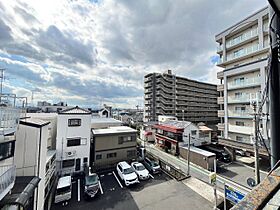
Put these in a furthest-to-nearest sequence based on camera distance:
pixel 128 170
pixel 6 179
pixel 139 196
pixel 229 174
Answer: pixel 229 174, pixel 128 170, pixel 139 196, pixel 6 179

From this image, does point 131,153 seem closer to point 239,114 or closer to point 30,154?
point 30,154

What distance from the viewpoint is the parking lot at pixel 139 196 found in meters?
9.35

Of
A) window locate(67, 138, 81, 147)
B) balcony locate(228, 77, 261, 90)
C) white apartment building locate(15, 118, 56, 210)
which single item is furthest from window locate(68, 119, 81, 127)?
balcony locate(228, 77, 261, 90)

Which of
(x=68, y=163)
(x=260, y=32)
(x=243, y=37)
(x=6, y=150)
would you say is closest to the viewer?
(x=6, y=150)

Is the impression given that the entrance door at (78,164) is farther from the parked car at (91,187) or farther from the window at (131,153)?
the window at (131,153)

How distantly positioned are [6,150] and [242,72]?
22161 millimetres

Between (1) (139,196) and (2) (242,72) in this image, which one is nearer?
(1) (139,196)

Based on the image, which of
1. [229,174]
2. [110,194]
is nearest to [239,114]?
[229,174]

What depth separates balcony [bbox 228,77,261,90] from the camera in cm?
1552

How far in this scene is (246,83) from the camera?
16438mm

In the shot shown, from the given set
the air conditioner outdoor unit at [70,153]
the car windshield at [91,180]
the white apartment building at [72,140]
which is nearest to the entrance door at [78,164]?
the white apartment building at [72,140]

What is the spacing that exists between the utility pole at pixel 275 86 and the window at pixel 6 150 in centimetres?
855

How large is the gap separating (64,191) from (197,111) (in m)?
44.1

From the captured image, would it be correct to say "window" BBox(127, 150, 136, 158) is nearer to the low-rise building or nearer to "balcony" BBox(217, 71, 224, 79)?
the low-rise building
